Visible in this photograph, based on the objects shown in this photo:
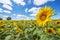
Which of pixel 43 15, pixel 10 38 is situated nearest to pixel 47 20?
pixel 43 15

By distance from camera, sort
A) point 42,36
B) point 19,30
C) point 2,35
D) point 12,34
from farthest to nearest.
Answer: point 2,35, point 12,34, point 19,30, point 42,36

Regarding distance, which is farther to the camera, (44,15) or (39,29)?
(44,15)

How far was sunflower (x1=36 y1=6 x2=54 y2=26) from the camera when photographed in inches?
103

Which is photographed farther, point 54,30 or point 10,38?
point 54,30

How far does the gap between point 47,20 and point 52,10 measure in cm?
16

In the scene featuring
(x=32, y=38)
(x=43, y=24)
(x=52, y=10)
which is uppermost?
(x=52, y=10)

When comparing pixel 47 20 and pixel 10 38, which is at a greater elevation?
pixel 47 20

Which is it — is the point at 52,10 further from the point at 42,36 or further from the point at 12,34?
the point at 12,34

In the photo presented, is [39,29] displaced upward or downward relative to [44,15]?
downward

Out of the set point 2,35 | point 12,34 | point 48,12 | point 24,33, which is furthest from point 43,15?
point 2,35

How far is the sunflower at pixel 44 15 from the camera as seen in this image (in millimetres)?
2615

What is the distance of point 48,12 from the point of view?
2.70 meters

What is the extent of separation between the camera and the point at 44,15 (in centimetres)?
287

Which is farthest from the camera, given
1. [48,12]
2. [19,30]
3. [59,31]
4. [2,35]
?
[2,35]
